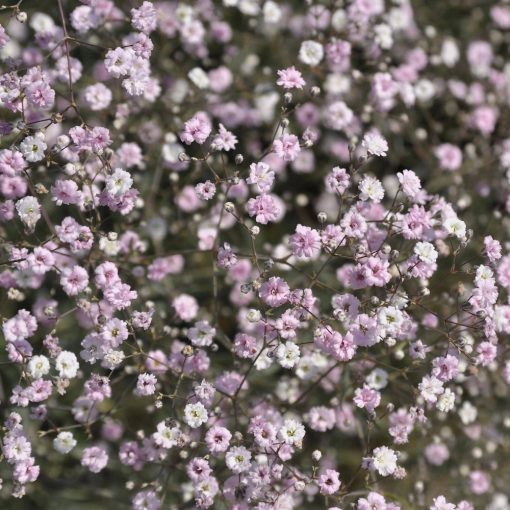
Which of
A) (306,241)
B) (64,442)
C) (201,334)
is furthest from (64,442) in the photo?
(306,241)

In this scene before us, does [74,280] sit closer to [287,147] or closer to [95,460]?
[95,460]

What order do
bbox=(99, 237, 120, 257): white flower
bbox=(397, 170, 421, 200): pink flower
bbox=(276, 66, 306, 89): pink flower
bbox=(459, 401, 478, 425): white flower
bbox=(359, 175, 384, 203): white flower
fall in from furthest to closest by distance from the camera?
bbox=(459, 401, 478, 425): white flower < bbox=(99, 237, 120, 257): white flower < bbox=(276, 66, 306, 89): pink flower < bbox=(397, 170, 421, 200): pink flower < bbox=(359, 175, 384, 203): white flower

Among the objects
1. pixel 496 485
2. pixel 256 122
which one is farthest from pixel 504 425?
pixel 256 122

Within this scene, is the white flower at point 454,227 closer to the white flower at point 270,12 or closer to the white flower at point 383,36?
the white flower at point 383,36

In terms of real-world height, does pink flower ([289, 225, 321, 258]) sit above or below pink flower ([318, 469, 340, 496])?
above

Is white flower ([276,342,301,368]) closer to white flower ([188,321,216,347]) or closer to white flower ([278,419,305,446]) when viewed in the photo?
white flower ([278,419,305,446])

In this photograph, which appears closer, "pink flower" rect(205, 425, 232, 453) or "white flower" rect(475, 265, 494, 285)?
"pink flower" rect(205, 425, 232, 453)

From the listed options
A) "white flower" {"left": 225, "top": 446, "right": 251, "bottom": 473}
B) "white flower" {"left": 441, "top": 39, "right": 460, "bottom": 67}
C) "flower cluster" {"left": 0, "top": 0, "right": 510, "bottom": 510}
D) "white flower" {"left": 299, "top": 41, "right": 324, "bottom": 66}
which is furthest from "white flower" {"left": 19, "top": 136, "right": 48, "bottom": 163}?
"white flower" {"left": 441, "top": 39, "right": 460, "bottom": 67}

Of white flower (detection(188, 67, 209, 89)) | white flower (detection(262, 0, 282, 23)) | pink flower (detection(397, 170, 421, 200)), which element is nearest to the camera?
pink flower (detection(397, 170, 421, 200))
